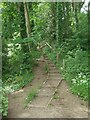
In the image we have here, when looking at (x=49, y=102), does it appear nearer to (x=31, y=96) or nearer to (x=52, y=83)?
(x=31, y=96)

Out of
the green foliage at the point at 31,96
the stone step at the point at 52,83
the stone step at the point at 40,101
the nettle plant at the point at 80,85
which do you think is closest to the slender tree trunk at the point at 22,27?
the stone step at the point at 52,83

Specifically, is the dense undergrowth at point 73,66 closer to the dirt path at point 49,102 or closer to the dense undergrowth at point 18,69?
the dirt path at point 49,102

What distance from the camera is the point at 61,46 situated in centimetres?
1305

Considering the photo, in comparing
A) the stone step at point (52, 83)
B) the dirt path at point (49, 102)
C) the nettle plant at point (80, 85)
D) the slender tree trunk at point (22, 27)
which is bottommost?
the dirt path at point (49, 102)

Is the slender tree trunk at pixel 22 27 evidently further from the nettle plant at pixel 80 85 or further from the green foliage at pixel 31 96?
the green foliage at pixel 31 96

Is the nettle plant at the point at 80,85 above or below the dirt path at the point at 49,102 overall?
above

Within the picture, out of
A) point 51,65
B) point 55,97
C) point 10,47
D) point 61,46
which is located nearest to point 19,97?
point 55,97

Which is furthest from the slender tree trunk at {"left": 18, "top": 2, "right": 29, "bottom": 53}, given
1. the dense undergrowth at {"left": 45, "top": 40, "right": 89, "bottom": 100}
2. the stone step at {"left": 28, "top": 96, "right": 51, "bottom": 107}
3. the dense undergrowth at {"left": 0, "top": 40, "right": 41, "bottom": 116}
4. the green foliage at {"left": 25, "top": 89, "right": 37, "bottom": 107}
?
the stone step at {"left": 28, "top": 96, "right": 51, "bottom": 107}

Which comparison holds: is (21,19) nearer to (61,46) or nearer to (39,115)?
(61,46)

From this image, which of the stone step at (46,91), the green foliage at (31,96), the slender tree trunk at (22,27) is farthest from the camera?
the slender tree trunk at (22,27)

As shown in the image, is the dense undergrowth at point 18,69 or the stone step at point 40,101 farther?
the dense undergrowth at point 18,69

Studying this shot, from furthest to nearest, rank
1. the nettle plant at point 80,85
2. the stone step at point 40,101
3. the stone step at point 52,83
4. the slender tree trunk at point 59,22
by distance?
the slender tree trunk at point 59,22 → the stone step at point 52,83 → the nettle plant at point 80,85 → the stone step at point 40,101

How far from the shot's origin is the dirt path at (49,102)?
618 cm

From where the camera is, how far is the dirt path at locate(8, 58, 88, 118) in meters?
6.18
